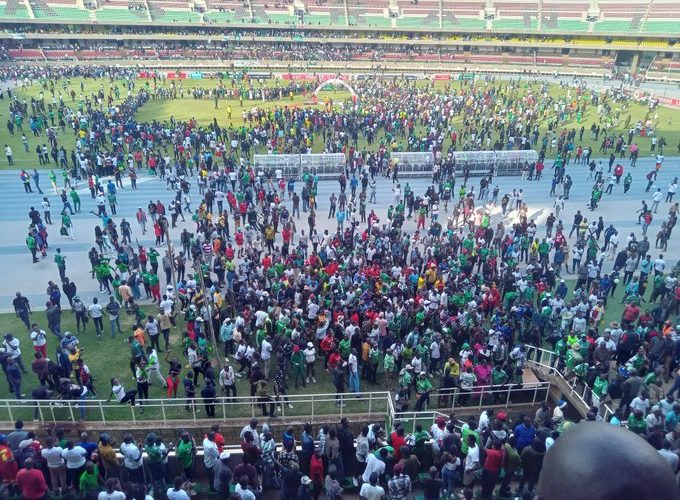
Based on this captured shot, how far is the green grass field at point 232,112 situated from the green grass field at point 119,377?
657 inches

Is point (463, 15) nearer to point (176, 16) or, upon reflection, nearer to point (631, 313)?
point (176, 16)

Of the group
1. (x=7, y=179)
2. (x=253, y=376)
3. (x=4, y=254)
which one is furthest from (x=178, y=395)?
(x=7, y=179)

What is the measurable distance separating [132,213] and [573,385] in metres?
17.7

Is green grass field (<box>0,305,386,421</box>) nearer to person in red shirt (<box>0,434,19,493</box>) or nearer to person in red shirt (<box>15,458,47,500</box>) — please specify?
person in red shirt (<box>0,434,19,493</box>)

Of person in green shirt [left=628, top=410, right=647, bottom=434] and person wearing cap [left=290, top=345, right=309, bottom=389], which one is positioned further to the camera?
person wearing cap [left=290, top=345, right=309, bottom=389]

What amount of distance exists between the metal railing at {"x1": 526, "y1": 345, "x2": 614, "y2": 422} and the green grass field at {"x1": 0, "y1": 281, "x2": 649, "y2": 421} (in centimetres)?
332

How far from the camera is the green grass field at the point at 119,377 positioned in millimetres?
10164

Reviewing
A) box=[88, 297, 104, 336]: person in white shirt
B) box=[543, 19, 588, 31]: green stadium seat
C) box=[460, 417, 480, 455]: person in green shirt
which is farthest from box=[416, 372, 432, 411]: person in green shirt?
box=[543, 19, 588, 31]: green stadium seat

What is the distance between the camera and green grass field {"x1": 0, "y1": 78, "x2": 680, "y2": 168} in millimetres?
30172

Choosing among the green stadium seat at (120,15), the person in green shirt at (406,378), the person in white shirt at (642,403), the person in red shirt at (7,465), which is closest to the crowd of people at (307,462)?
the person in red shirt at (7,465)

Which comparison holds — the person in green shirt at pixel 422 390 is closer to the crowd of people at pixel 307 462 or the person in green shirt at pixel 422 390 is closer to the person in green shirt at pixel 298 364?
the crowd of people at pixel 307 462

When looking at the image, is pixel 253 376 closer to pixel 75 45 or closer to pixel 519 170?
pixel 519 170

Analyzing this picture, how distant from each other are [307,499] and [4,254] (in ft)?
50.0

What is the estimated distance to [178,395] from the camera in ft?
35.8
